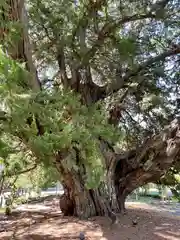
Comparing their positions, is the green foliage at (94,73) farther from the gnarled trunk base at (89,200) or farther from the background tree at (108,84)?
Result: the gnarled trunk base at (89,200)

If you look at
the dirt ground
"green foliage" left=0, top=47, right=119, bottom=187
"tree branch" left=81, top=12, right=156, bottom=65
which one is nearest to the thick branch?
"tree branch" left=81, top=12, right=156, bottom=65

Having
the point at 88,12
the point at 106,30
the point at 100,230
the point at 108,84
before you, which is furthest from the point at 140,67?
the point at 100,230

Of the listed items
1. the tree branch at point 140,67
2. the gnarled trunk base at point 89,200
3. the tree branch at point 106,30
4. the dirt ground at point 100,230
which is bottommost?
the dirt ground at point 100,230

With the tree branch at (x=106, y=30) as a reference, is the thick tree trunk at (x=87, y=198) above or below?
below

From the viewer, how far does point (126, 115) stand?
24.2 feet

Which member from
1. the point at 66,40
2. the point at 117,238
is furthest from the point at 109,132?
the point at 66,40

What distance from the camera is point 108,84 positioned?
655cm

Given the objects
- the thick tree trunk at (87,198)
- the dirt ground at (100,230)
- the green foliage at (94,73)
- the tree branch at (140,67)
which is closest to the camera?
the green foliage at (94,73)

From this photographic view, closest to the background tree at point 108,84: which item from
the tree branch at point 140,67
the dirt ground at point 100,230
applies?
the tree branch at point 140,67

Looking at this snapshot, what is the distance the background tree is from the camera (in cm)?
452

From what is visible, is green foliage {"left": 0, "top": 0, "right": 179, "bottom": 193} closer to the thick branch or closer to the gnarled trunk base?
the thick branch

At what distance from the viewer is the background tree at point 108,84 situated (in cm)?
452

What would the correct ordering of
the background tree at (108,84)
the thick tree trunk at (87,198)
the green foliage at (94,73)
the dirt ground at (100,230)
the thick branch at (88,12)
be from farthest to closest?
the thick branch at (88,12)
the thick tree trunk at (87,198)
the dirt ground at (100,230)
the background tree at (108,84)
the green foliage at (94,73)

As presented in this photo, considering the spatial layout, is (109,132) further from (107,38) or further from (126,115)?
(126,115)
